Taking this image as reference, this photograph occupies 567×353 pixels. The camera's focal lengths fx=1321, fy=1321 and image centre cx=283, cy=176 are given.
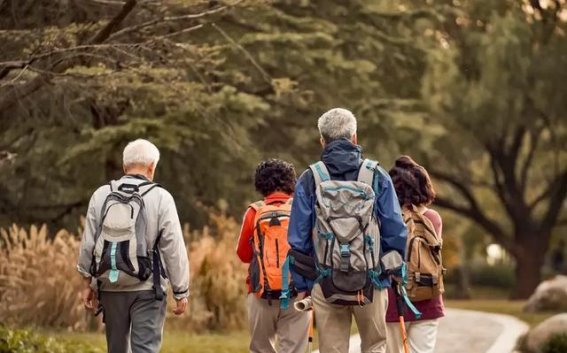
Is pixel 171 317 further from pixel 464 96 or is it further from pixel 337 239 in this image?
pixel 464 96

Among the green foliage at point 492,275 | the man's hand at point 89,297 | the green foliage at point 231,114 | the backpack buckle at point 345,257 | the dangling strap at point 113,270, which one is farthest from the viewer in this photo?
the green foliage at point 492,275

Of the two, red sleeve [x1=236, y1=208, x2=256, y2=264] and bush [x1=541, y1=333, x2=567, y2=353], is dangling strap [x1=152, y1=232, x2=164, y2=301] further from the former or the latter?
bush [x1=541, y1=333, x2=567, y2=353]

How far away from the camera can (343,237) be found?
7.25 meters

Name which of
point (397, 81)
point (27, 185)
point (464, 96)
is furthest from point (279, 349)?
point (464, 96)

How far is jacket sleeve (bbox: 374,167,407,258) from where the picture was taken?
7.41 m

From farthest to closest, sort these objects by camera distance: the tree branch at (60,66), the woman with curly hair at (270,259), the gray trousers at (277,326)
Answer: the tree branch at (60,66)
the gray trousers at (277,326)
the woman with curly hair at (270,259)

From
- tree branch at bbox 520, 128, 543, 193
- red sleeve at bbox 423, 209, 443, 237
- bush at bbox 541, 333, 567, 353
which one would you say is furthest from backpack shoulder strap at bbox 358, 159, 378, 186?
tree branch at bbox 520, 128, 543, 193

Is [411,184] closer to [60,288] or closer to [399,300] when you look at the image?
[399,300]

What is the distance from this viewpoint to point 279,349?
8.95 meters

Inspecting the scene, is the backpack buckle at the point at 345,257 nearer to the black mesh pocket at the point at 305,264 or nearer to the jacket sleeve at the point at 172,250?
the black mesh pocket at the point at 305,264

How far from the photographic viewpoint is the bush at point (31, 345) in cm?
1198

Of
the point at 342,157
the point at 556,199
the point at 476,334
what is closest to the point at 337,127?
the point at 342,157

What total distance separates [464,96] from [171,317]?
19216 mm

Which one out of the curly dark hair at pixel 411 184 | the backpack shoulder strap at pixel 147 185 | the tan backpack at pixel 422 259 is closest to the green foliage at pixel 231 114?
the curly dark hair at pixel 411 184
